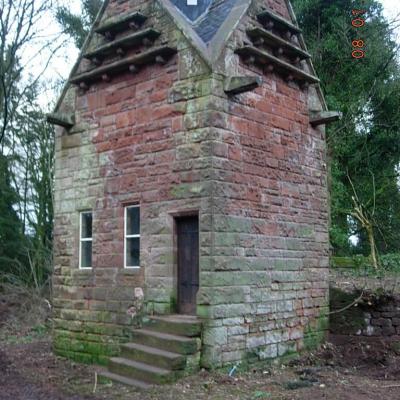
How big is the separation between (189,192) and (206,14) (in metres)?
3.89

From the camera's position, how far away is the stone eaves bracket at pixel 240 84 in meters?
8.77

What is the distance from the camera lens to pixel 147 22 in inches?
406

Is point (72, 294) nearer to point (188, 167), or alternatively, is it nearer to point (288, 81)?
point (188, 167)

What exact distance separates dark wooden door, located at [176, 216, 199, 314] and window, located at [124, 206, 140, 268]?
0.96 metres

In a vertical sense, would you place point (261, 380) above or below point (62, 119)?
below

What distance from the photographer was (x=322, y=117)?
1125 cm

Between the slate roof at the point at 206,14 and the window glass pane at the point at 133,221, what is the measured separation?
3.25 meters

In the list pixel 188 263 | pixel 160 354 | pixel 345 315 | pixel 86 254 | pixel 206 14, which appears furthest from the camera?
pixel 345 315

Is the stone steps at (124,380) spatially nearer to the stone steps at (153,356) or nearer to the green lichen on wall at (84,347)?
the stone steps at (153,356)

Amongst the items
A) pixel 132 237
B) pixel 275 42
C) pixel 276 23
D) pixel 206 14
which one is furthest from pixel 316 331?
pixel 206 14

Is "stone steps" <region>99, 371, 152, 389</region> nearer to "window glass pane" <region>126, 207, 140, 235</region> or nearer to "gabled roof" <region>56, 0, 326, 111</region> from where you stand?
"window glass pane" <region>126, 207, 140, 235</region>

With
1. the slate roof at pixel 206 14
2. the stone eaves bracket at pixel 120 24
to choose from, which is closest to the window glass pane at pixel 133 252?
the slate roof at pixel 206 14

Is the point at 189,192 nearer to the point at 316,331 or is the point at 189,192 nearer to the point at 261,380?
the point at 261,380

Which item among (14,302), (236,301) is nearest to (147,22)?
(236,301)
